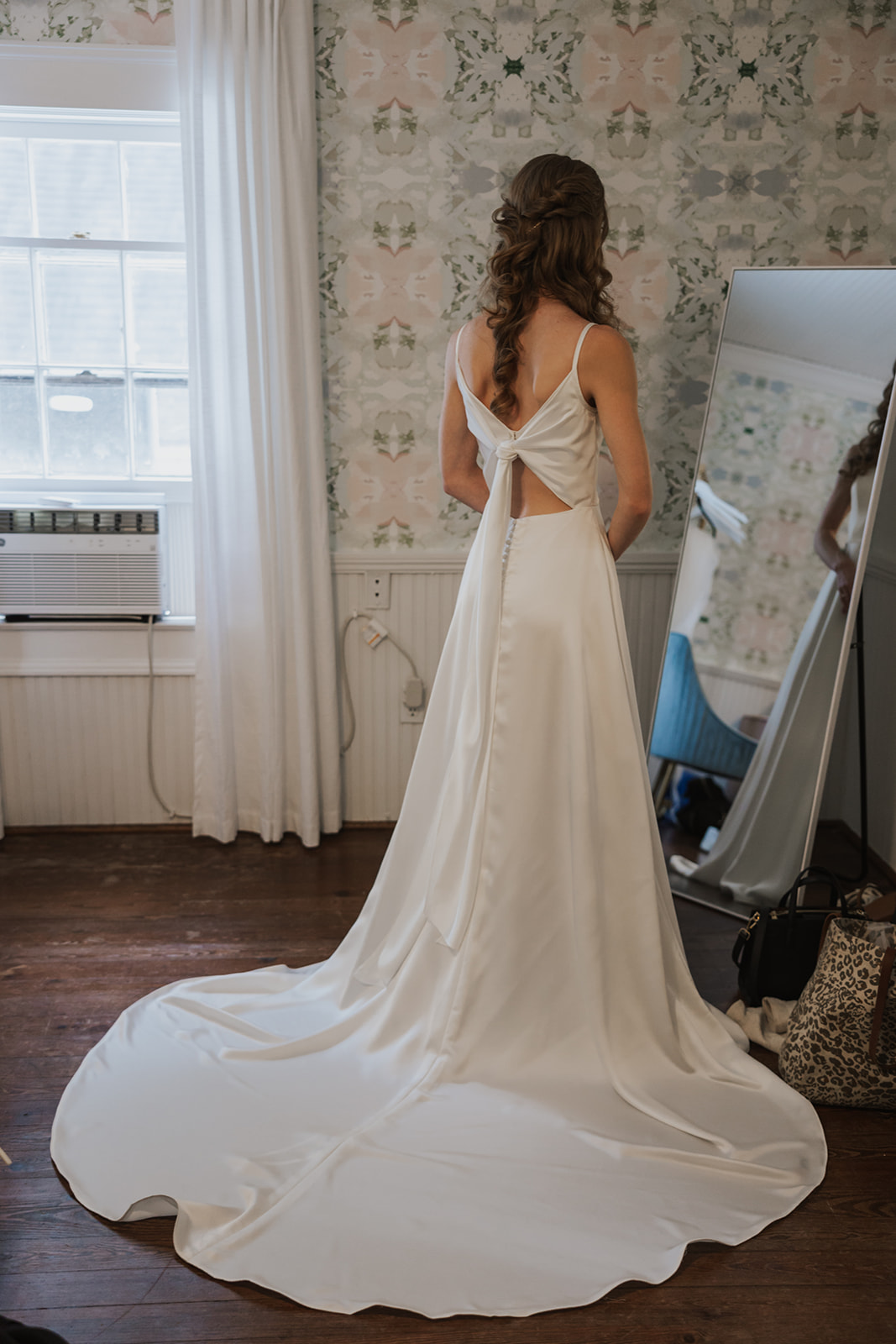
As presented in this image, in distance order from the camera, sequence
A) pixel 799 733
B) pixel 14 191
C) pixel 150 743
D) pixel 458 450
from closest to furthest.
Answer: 1. pixel 458 450
2. pixel 799 733
3. pixel 14 191
4. pixel 150 743

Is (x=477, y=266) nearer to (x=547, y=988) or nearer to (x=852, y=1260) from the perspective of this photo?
(x=547, y=988)

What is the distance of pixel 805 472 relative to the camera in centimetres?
262

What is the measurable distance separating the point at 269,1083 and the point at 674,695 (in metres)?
1.62

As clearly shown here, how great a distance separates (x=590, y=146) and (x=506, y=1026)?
2.47 metres

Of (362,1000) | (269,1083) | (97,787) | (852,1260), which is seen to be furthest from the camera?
(97,787)

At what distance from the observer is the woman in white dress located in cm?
250

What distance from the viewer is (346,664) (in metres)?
3.21

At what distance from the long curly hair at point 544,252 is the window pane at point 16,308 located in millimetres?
1840

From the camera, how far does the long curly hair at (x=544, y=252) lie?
5.86 ft

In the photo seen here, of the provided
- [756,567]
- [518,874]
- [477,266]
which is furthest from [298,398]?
[518,874]

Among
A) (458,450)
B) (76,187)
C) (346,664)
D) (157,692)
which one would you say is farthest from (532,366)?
(76,187)

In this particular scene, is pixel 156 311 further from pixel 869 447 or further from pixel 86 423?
pixel 869 447

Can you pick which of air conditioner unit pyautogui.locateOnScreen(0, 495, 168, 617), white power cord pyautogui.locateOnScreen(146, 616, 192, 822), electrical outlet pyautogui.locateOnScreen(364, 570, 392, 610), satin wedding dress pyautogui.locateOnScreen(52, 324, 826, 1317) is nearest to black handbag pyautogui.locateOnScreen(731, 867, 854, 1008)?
satin wedding dress pyautogui.locateOnScreen(52, 324, 826, 1317)

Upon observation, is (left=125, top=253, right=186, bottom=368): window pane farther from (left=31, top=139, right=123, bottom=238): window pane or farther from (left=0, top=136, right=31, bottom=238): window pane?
(left=0, top=136, right=31, bottom=238): window pane
